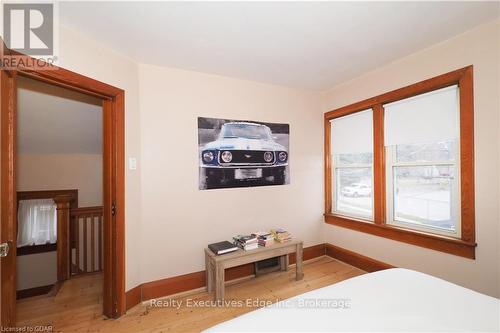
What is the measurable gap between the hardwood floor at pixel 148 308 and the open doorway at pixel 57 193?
0.03 metres

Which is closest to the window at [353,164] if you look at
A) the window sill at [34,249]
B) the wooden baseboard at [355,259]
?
the wooden baseboard at [355,259]

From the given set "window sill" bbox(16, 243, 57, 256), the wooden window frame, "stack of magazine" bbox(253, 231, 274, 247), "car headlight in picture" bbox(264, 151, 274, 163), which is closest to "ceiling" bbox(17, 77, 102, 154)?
"window sill" bbox(16, 243, 57, 256)

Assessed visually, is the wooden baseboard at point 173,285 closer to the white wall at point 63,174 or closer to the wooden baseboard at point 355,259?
the wooden baseboard at point 355,259

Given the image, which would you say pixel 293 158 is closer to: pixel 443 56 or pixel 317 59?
pixel 317 59

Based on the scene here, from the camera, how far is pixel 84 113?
2.92m

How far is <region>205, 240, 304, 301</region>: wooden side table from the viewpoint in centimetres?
223

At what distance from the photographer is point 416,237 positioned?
2303 mm

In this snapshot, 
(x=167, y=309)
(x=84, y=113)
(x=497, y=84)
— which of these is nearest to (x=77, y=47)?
(x=84, y=113)

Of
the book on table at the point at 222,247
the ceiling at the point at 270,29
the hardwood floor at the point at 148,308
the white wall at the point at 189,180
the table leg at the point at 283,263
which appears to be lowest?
the hardwood floor at the point at 148,308

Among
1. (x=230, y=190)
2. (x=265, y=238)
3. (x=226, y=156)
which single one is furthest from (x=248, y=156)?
(x=265, y=238)

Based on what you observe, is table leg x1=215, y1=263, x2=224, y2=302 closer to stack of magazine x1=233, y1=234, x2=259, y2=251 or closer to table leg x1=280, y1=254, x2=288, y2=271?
stack of magazine x1=233, y1=234, x2=259, y2=251

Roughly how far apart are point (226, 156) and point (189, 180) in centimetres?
51

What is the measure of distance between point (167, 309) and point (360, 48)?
122 inches

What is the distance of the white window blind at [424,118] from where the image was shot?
2.09m
